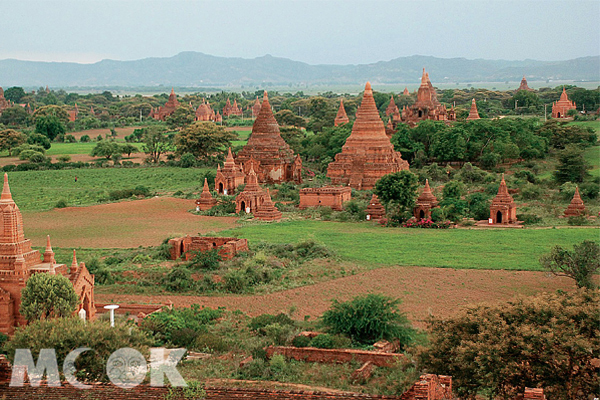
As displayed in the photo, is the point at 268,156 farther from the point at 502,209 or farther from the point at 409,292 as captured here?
the point at 409,292

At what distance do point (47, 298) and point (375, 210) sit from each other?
2199 cm

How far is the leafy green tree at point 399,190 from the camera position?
37.6 m

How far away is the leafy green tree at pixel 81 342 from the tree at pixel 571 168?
3720 cm

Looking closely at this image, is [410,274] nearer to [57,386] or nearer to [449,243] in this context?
[449,243]

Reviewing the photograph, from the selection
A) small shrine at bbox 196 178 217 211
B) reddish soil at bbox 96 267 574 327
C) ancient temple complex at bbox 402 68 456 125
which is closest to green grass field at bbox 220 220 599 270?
reddish soil at bbox 96 267 574 327

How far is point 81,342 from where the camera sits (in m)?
15.9

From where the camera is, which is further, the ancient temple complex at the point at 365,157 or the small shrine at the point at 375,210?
the ancient temple complex at the point at 365,157

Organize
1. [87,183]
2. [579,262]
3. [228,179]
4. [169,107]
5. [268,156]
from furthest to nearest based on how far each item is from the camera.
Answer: [169,107], [87,183], [268,156], [228,179], [579,262]

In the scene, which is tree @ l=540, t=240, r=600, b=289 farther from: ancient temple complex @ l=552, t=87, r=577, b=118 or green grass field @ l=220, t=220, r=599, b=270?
ancient temple complex @ l=552, t=87, r=577, b=118

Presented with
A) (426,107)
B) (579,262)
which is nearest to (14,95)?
(426,107)

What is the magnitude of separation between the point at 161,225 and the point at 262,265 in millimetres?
11333

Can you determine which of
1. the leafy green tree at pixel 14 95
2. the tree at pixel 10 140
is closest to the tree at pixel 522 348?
the tree at pixel 10 140

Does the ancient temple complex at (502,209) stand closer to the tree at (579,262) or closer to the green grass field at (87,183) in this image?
the tree at (579,262)

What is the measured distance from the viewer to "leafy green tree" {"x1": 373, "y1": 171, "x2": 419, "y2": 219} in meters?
37.6
